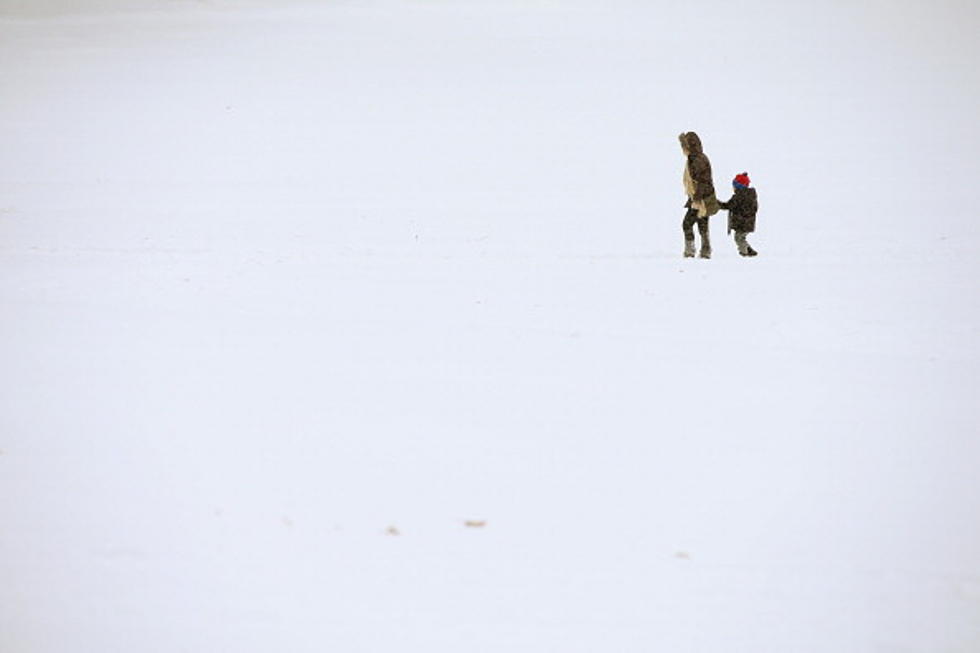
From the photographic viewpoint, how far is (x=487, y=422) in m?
4.27

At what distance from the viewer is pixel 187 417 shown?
430 centimetres

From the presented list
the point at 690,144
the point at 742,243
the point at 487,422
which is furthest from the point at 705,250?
the point at 487,422

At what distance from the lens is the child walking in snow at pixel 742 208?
29.0 feet

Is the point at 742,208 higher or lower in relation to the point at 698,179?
lower

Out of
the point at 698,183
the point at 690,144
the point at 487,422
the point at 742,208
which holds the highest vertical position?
the point at 690,144

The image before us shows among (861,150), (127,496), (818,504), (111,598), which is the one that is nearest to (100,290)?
(127,496)

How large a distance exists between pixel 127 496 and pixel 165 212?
10.1 m

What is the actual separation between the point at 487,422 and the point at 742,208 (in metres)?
5.62

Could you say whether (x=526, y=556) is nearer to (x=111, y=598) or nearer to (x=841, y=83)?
(x=111, y=598)

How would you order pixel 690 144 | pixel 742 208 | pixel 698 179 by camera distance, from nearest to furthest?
pixel 698 179 → pixel 690 144 → pixel 742 208

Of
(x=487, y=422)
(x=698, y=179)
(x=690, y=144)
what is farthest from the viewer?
(x=690, y=144)

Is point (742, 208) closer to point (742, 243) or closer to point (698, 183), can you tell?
point (742, 243)

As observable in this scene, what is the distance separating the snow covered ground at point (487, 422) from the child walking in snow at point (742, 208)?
353 millimetres

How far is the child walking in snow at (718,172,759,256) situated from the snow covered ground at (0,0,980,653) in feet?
1.16
